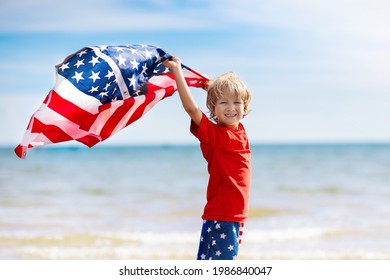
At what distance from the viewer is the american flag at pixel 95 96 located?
3.69 meters

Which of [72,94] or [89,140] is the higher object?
[72,94]

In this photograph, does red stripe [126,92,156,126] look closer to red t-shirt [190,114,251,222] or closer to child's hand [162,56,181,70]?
child's hand [162,56,181,70]

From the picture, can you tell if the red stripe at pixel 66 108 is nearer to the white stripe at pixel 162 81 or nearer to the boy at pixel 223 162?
the white stripe at pixel 162 81

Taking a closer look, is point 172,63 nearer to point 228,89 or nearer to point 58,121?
point 228,89

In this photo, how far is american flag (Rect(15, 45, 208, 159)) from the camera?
3693 mm

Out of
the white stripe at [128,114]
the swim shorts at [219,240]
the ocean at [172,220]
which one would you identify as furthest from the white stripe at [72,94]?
the ocean at [172,220]

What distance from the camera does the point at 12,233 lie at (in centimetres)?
897

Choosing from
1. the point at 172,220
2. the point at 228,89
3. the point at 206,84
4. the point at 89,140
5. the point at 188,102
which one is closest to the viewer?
the point at 188,102

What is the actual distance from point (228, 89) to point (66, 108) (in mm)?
949

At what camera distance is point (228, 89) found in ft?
12.1

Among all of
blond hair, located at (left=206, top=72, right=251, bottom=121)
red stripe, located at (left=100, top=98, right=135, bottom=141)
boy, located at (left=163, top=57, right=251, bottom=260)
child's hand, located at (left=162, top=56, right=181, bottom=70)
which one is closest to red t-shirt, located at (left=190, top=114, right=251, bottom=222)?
boy, located at (left=163, top=57, right=251, bottom=260)

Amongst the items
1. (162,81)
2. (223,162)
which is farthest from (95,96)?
(223,162)
